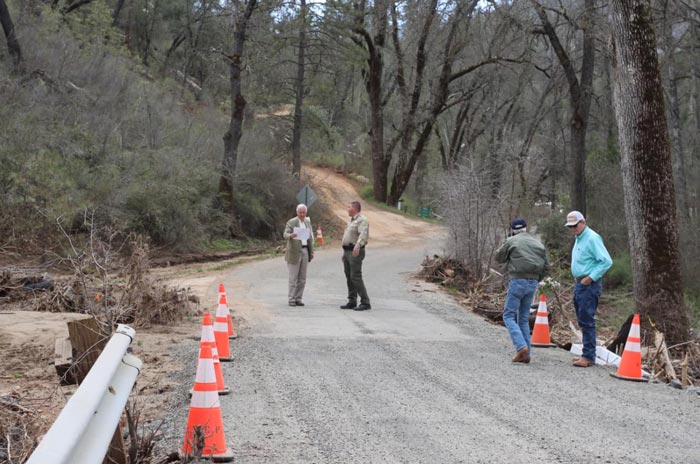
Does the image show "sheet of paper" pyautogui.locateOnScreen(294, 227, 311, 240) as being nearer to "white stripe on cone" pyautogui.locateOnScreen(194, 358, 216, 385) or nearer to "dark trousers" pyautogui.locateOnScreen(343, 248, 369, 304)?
→ "dark trousers" pyautogui.locateOnScreen(343, 248, 369, 304)

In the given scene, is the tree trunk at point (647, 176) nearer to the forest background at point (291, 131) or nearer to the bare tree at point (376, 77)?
the forest background at point (291, 131)

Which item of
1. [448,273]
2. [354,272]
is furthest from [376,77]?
[354,272]

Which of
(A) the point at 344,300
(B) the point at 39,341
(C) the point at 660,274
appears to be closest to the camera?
(B) the point at 39,341

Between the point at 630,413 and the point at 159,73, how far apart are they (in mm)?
48769

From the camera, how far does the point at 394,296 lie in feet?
58.8

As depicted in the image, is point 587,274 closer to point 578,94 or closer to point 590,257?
point 590,257

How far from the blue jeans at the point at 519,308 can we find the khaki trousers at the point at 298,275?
5391 millimetres

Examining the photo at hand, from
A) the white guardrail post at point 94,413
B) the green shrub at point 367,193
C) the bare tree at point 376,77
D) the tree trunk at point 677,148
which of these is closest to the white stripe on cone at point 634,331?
the white guardrail post at point 94,413

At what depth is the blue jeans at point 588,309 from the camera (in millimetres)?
10156

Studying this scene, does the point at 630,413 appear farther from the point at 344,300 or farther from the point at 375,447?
the point at 344,300

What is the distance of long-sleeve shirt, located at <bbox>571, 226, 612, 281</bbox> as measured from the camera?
9.90 metres

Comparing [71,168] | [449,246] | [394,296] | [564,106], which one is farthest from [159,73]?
[394,296]

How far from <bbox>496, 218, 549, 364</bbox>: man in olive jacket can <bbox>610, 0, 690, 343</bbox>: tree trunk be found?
248cm

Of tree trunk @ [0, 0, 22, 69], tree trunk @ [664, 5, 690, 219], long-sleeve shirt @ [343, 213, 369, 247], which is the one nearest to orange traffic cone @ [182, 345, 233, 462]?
long-sleeve shirt @ [343, 213, 369, 247]
